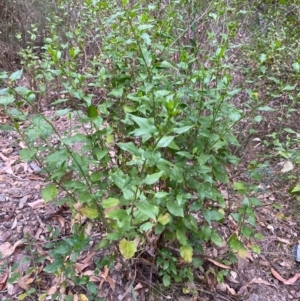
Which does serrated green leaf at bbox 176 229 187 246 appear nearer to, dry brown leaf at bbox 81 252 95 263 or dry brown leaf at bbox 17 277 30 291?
dry brown leaf at bbox 81 252 95 263

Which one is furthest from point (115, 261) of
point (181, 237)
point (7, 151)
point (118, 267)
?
point (7, 151)

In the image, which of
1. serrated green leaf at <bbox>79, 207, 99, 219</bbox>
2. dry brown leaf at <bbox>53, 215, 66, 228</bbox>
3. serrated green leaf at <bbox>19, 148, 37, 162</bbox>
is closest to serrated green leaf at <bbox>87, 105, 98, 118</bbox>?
serrated green leaf at <bbox>19, 148, 37, 162</bbox>

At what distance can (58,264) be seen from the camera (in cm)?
178

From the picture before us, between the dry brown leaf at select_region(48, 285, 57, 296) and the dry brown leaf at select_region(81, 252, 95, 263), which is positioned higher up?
the dry brown leaf at select_region(48, 285, 57, 296)

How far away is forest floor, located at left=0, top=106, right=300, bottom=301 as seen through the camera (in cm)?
208

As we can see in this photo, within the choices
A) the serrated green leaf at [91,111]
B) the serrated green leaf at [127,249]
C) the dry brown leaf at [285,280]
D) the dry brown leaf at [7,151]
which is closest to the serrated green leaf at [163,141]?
the serrated green leaf at [91,111]

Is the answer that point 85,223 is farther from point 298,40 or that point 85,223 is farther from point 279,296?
point 298,40

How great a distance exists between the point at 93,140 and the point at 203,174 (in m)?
0.55

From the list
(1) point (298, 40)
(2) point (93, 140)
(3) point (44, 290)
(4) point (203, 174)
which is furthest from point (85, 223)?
(1) point (298, 40)

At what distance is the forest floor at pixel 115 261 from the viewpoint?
2080 mm

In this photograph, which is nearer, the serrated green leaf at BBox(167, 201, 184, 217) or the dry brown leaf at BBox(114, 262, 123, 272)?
the serrated green leaf at BBox(167, 201, 184, 217)

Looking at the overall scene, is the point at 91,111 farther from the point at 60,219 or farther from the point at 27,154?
the point at 60,219

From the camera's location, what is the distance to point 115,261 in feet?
6.96

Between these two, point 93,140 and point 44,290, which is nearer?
point 93,140
